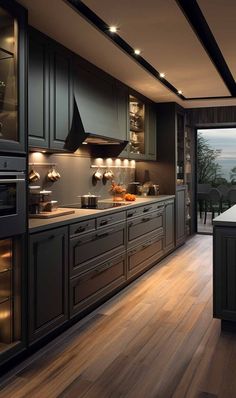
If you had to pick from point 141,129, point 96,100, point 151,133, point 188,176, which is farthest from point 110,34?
point 188,176

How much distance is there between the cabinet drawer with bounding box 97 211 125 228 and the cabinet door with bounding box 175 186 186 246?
246 cm

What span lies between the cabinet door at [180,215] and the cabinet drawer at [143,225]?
877mm

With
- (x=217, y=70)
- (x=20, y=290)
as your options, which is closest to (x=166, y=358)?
(x=20, y=290)

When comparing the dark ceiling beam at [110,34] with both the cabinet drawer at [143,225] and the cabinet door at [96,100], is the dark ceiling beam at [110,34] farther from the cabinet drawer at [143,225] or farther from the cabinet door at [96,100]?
the cabinet drawer at [143,225]

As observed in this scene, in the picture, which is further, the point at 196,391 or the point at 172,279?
the point at 172,279

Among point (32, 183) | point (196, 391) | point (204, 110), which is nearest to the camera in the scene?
point (196, 391)

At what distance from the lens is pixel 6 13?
2607 mm

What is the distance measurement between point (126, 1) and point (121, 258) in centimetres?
253

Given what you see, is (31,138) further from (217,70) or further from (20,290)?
(217,70)

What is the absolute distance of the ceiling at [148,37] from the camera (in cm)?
286

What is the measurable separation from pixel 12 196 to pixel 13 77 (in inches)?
30.7

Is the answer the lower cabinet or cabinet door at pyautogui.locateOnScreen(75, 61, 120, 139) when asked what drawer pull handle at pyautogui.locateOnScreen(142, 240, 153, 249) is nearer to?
the lower cabinet

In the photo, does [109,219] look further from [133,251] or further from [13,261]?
[13,261]

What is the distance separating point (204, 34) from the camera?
11.8ft
